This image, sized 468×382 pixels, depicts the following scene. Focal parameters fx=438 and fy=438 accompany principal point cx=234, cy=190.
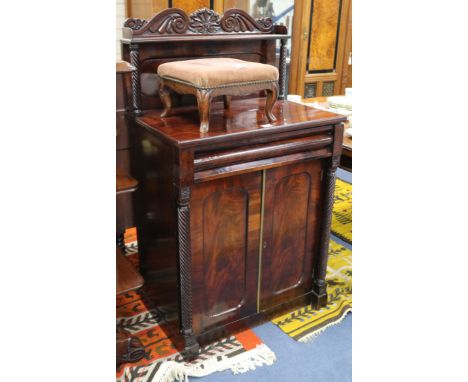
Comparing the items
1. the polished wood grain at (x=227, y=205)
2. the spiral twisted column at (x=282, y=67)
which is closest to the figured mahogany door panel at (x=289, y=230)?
the polished wood grain at (x=227, y=205)

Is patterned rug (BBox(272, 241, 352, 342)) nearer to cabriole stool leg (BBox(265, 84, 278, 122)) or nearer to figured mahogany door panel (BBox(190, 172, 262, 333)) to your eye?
figured mahogany door panel (BBox(190, 172, 262, 333))

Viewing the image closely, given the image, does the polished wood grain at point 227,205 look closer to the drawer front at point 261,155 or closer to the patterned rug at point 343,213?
the drawer front at point 261,155

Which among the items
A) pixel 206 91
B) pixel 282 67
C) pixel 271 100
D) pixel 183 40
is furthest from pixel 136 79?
pixel 282 67

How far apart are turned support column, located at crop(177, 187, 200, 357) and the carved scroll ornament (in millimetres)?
618

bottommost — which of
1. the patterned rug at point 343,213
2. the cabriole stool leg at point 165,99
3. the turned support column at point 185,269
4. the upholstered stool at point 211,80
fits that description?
the patterned rug at point 343,213

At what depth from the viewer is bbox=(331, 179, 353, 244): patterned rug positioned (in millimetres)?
2659

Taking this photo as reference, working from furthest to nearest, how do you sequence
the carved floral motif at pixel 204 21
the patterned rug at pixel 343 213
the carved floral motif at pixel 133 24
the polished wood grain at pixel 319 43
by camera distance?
the polished wood grain at pixel 319 43 < the patterned rug at pixel 343 213 < the carved floral motif at pixel 204 21 < the carved floral motif at pixel 133 24

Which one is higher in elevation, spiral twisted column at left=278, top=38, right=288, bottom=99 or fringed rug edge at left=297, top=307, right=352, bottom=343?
spiral twisted column at left=278, top=38, right=288, bottom=99

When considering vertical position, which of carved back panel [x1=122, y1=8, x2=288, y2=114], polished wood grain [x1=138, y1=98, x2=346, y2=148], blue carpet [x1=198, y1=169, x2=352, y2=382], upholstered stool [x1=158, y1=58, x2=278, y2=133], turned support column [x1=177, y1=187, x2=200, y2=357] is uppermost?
carved back panel [x1=122, y1=8, x2=288, y2=114]

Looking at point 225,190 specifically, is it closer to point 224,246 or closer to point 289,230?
point 224,246

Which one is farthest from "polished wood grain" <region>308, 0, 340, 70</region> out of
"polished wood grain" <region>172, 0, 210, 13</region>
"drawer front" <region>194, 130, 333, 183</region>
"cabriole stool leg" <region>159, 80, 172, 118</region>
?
"cabriole stool leg" <region>159, 80, 172, 118</region>

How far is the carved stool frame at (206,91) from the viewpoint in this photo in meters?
1.43

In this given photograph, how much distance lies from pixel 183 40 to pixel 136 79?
0.23 metres
